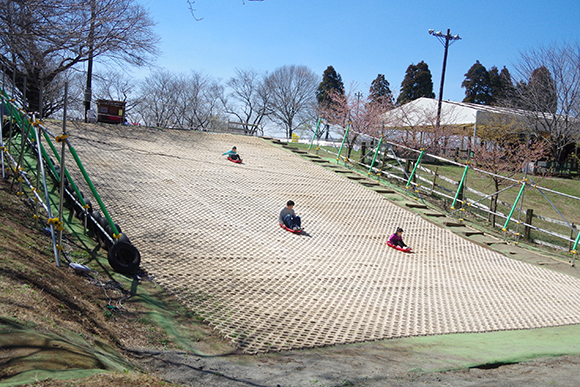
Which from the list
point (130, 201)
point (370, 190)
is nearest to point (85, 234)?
point (130, 201)

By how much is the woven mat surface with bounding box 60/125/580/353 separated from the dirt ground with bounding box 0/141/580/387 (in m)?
0.37

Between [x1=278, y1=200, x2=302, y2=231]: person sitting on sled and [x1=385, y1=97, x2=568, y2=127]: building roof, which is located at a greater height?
[x1=385, y1=97, x2=568, y2=127]: building roof

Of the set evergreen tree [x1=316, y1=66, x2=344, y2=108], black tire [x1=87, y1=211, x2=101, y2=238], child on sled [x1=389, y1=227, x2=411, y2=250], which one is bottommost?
child on sled [x1=389, y1=227, x2=411, y2=250]

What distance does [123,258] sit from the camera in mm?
6000

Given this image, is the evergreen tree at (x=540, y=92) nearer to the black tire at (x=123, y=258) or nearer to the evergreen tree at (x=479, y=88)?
the evergreen tree at (x=479, y=88)

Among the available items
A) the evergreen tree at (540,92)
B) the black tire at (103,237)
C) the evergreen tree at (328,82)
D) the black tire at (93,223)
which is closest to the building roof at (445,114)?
the evergreen tree at (540,92)

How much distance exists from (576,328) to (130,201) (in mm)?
8544

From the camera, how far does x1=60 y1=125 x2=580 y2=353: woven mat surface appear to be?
18.4 ft

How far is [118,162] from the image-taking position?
13.0 m

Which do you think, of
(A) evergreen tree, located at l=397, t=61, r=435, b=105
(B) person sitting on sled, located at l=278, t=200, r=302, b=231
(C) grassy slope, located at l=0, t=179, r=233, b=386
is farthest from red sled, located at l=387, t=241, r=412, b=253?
(A) evergreen tree, located at l=397, t=61, r=435, b=105

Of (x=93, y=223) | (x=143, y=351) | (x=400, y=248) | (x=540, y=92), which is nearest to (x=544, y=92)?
(x=540, y=92)

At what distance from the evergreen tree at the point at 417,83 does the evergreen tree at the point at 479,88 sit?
601cm

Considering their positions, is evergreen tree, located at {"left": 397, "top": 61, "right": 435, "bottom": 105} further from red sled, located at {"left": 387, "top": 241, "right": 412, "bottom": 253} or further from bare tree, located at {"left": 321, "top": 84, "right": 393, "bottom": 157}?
red sled, located at {"left": 387, "top": 241, "right": 412, "bottom": 253}

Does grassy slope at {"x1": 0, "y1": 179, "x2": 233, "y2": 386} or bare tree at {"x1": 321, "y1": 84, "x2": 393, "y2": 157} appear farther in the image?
bare tree at {"x1": 321, "y1": 84, "x2": 393, "y2": 157}
